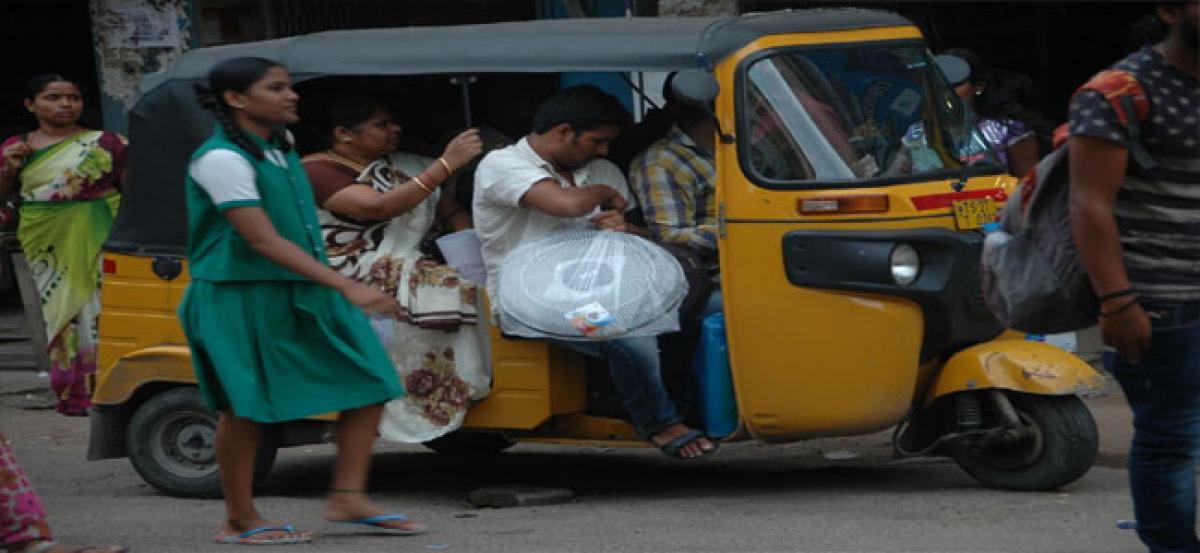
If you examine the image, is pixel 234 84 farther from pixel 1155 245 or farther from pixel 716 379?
pixel 1155 245

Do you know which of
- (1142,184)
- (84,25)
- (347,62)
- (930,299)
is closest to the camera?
(1142,184)

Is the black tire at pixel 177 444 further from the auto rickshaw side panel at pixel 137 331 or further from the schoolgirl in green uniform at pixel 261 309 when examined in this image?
the schoolgirl in green uniform at pixel 261 309

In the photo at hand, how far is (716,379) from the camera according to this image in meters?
6.70

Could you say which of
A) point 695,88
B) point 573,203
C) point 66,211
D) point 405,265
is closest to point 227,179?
point 405,265

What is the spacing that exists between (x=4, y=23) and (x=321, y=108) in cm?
744

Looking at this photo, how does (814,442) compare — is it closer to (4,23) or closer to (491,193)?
(491,193)

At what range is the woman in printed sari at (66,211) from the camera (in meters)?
8.88

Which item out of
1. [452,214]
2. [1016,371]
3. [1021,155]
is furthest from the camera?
[1021,155]

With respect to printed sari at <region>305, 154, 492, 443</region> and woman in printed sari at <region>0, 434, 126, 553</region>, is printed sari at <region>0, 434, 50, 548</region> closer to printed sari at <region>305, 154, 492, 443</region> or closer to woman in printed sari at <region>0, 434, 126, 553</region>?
woman in printed sari at <region>0, 434, 126, 553</region>

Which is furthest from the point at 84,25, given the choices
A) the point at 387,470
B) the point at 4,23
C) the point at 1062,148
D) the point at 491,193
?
the point at 1062,148

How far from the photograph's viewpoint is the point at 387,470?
8016 mm

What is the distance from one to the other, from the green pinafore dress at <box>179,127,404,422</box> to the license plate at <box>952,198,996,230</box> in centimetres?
198

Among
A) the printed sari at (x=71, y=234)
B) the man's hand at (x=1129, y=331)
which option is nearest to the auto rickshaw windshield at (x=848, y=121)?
the man's hand at (x=1129, y=331)

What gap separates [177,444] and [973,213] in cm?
303
